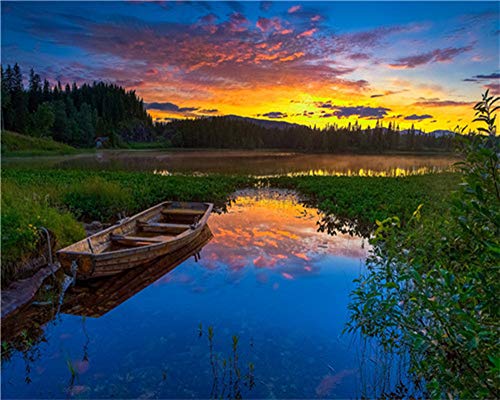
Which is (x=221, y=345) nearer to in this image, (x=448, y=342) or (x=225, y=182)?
Answer: (x=448, y=342)

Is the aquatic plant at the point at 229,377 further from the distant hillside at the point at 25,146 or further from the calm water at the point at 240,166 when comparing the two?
the distant hillside at the point at 25,146

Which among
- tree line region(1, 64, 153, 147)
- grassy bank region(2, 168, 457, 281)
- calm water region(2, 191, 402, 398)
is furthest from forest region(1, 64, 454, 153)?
calm water region(2, 191, 402, 398)

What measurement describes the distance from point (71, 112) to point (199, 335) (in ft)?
318

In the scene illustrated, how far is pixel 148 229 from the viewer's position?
39.3 ft

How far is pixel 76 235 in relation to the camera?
33.4 ft

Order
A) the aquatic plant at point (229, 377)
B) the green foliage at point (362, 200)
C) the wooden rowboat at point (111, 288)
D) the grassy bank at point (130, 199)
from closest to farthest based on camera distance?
the aquatic plant at point (229, 377) → the wooden rowboat at point (111, 288) → the grassy bank at point (130, 199) → the green foliage at point (362, 200)

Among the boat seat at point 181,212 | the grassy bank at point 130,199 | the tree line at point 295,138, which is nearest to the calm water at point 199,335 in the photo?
the grassy bank at point 130,199

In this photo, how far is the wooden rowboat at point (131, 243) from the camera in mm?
7855

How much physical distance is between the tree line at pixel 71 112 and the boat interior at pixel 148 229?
66072 mm

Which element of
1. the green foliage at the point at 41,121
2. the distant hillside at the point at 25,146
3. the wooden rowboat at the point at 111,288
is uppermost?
the green foliage at the point at 41,121

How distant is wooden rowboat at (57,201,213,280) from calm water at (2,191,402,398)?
518mm

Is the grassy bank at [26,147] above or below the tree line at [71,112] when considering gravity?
below

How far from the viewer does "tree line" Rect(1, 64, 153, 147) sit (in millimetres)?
68625

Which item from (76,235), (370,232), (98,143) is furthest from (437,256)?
(98,143)
